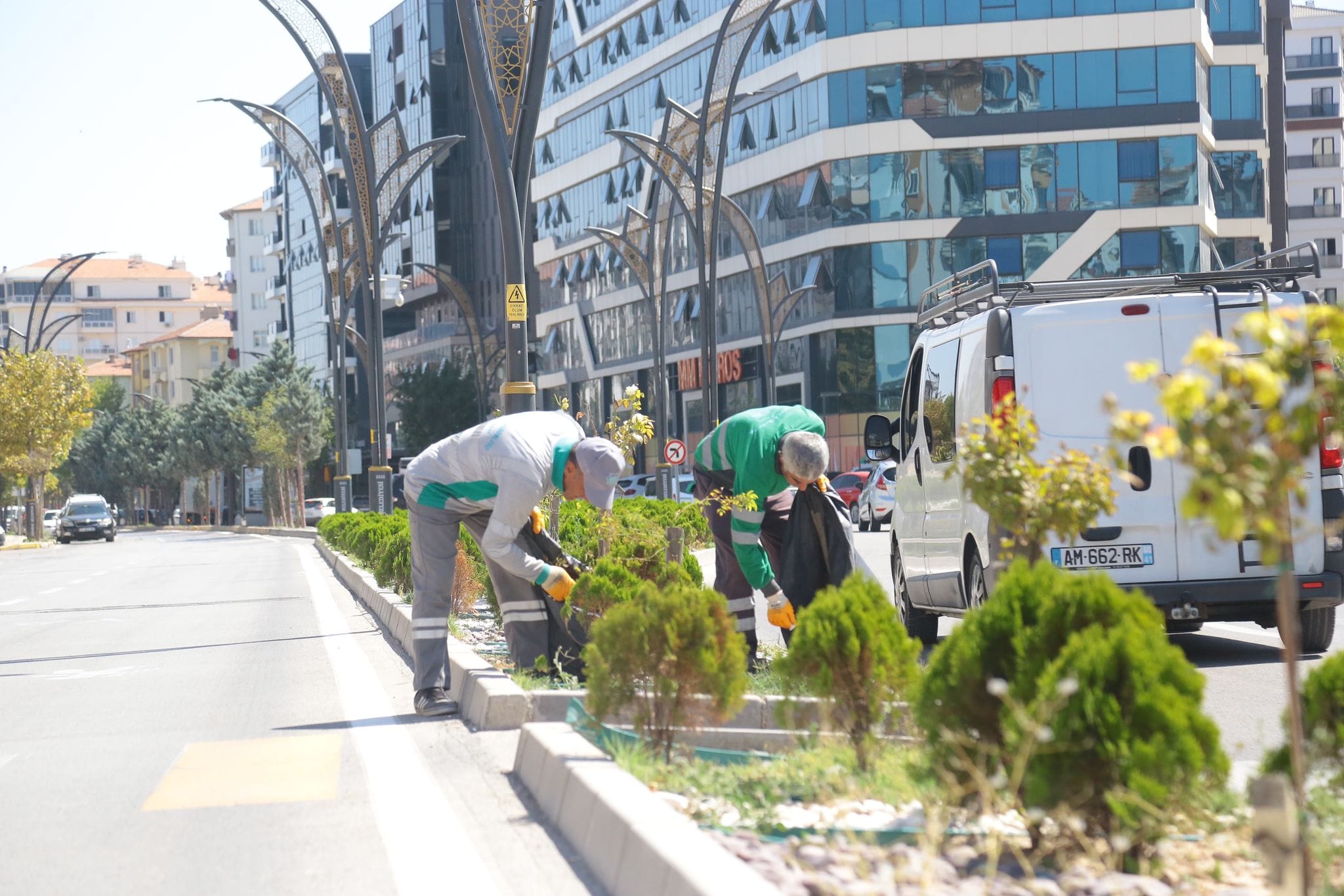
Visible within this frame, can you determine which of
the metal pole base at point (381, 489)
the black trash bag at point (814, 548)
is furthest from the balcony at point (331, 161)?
the black trash bag at point (814, 548)

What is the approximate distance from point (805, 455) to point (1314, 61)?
106 m

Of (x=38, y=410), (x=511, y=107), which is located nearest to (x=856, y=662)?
(x=511, y=107)

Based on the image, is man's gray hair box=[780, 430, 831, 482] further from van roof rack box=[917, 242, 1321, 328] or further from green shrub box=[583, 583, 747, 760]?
green shrub box=[583, 583, 747, 760]

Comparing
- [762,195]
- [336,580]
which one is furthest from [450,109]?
[336,580]

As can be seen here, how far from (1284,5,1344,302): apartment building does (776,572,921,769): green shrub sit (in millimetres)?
101267

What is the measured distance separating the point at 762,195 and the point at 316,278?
2619 inches

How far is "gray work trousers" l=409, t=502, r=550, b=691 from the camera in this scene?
31.4 feet

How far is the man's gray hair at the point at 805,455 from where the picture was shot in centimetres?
955

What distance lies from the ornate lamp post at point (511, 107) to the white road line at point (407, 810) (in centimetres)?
423

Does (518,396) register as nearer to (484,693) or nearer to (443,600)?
(443,600)

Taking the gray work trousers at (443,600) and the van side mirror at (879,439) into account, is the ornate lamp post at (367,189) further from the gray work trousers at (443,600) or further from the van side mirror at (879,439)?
the gray work trousers at (443,600)

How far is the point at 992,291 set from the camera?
11344 millimetres

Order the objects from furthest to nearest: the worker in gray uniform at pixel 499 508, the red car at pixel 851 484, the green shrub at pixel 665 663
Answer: the red car at pixel 851 484 → the worker in gray uniform at pixel 499 508 → the green shrub at pixel 665 663

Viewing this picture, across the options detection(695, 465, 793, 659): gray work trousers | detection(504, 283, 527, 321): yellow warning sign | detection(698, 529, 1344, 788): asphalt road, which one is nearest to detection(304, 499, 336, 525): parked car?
detection(504, 283, 527, 321): yellow warning sign
